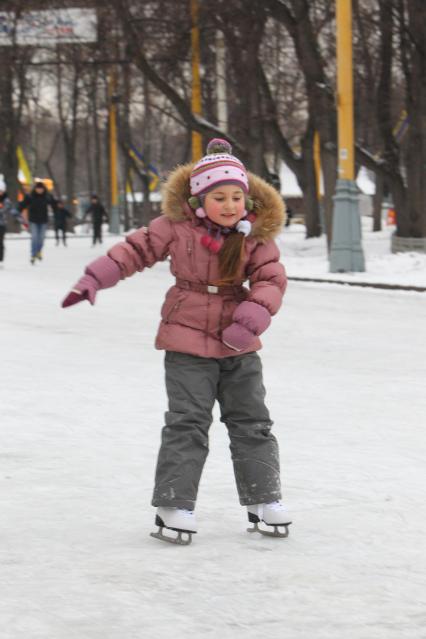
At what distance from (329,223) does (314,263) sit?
6.72 feet

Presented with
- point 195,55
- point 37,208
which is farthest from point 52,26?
point 37,208

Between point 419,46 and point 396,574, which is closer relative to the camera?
point 396,574

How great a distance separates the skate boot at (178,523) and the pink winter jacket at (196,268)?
1.75 feet

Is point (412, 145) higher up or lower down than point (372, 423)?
higher up

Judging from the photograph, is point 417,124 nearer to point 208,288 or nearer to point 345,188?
point 345,188

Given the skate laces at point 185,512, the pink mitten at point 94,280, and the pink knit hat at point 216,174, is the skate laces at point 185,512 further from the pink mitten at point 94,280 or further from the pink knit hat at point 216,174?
the pink knit hat at point 216,174

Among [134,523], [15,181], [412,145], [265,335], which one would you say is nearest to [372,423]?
Result: [134,523]

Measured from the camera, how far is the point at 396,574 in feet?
14.2

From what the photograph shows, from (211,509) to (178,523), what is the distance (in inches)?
24.1

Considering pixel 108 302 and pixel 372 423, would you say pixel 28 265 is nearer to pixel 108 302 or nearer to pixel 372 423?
pixel 108 302

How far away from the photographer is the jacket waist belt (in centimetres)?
480

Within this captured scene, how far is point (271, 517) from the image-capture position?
4871 mm

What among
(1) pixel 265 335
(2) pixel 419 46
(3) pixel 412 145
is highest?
(2) pixel 419 46

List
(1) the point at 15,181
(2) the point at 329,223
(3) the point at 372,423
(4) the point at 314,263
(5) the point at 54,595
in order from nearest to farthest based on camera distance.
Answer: (5) the point at 54,595 → (3) the point at 372,423 → (4) the point at 314,263 → (2) the point at 329,223 → (1) the point at 15,181
